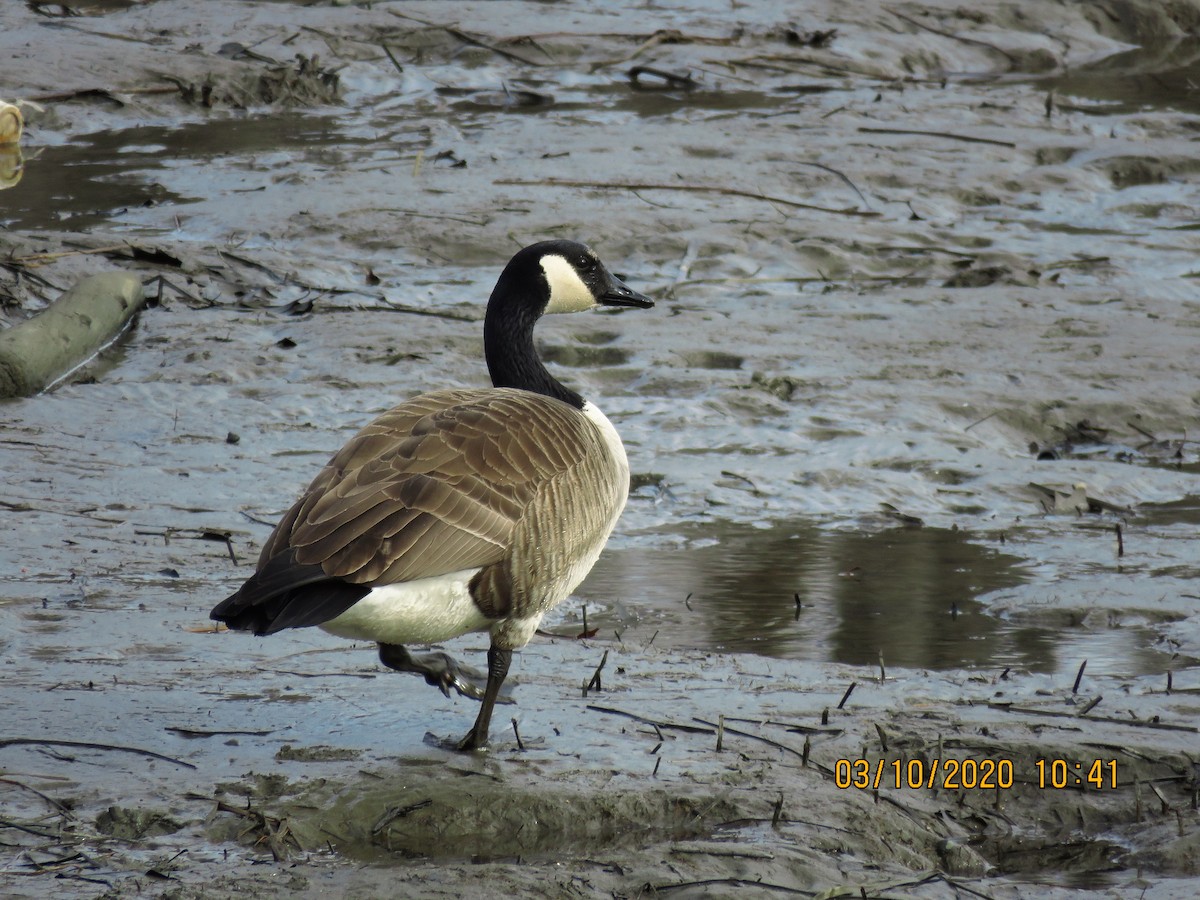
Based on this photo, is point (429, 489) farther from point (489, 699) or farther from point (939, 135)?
point (939, 135)

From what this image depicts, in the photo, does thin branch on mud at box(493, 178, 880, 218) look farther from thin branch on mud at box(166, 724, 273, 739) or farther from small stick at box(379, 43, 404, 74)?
thin branch on mud at box(166, 724, 273, 739)

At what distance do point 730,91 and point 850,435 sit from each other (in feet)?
24.7

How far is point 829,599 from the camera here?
6.05 m

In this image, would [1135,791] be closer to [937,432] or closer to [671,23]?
[937,432]

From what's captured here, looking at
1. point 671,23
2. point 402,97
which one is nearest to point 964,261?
point 402,97

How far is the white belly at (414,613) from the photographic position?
3902 mm

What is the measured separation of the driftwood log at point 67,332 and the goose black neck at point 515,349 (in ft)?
10.4

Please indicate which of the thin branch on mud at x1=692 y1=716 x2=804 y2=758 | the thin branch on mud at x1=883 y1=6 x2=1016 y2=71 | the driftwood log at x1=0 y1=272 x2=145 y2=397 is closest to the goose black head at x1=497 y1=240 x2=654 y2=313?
the thin branch on mud at x1=692 y1=716 x2=804 y2=758

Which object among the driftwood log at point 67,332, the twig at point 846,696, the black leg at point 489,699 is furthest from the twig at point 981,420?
the driftwood log at point 67,332

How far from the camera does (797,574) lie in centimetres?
630

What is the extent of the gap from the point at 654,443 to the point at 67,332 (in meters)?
3.04

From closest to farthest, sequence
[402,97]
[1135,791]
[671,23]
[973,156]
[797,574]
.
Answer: [1135,791] < [797,574] < [973,156] < [402,97] < [671,23]

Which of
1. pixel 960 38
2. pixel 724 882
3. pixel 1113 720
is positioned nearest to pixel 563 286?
pixel 1113 720

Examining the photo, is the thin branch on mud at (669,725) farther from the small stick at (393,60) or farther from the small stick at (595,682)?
the small stick at (393,60)
